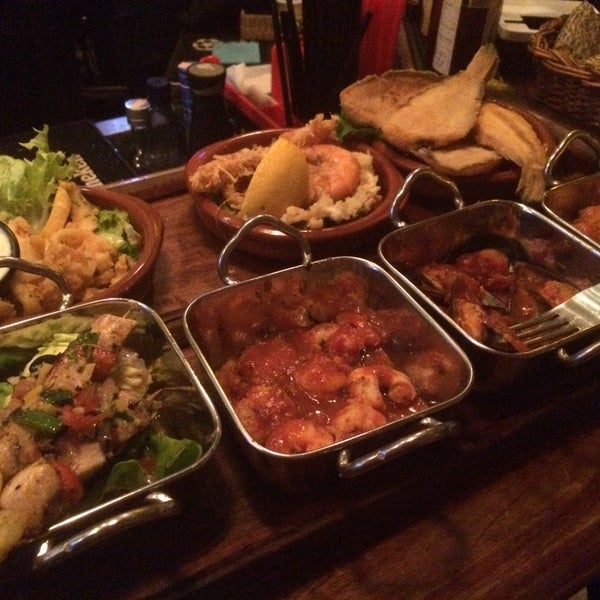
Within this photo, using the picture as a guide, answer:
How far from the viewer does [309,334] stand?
1286mm

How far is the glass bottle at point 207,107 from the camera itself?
196 centimetres

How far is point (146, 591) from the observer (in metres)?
0.91

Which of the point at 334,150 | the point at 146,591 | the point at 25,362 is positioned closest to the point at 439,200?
the point at 334,150

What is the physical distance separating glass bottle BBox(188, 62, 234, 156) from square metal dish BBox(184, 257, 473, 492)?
38.6 inches

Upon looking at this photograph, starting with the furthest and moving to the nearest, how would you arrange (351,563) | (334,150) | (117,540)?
(334,150) < (351,563) < (117,540)

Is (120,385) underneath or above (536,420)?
above

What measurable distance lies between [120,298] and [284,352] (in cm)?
34

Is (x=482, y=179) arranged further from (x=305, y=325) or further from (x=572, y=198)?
(x=305, y=325)

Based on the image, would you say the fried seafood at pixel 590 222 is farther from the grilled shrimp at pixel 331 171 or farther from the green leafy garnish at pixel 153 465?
the green leafy garnish at pixel 153 465

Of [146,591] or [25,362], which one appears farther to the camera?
[25,362]

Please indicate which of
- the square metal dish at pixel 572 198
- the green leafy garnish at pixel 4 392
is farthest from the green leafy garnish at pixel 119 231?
the square metal dish at pixel 572 198

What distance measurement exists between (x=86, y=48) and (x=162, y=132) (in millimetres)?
2202

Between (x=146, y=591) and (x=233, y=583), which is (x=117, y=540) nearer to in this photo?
(x=146, y=591)

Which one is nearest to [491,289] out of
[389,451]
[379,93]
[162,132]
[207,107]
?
[389,451]
